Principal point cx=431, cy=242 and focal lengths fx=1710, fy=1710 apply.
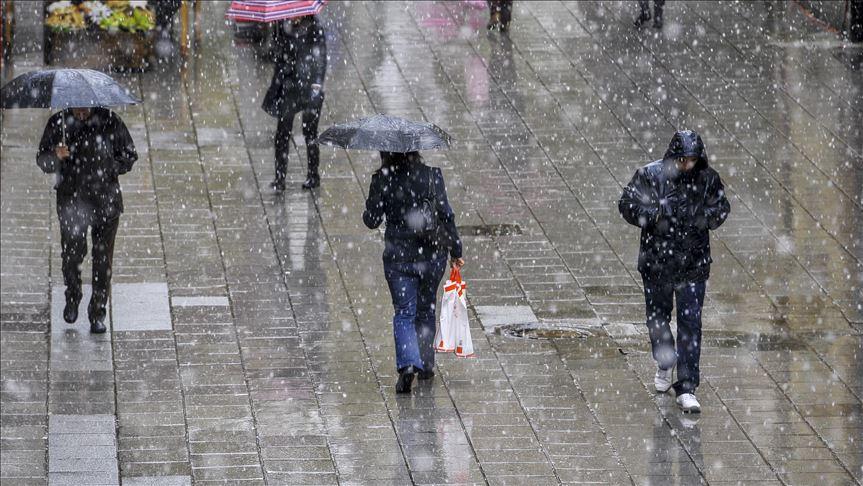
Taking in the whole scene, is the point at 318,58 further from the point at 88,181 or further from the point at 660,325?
the point at 660,325

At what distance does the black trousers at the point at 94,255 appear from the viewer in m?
12.0

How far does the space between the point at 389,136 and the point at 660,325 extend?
2134mm

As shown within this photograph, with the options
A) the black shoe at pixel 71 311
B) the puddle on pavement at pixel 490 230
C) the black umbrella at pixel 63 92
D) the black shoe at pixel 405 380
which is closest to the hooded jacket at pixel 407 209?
the black shoe at pixel 405 380

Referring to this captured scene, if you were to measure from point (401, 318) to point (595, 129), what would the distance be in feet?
22.3

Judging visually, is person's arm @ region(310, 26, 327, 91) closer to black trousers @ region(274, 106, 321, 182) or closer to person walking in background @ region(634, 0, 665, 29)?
black trousers @ region(274, 106, 321, 182)

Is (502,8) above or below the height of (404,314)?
below

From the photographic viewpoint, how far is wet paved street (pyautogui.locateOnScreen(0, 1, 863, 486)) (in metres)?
10.2

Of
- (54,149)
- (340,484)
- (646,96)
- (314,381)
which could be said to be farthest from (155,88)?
(340,484)

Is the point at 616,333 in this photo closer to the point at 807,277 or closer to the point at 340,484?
the point at 807,277

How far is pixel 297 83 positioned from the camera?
599 inches

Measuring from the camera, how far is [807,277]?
13.4 m

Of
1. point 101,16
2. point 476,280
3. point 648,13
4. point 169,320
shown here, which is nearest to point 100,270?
point 169,320

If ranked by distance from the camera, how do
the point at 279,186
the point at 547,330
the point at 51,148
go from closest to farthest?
the point at 51,148, the point at 547,330, the point at 279,186

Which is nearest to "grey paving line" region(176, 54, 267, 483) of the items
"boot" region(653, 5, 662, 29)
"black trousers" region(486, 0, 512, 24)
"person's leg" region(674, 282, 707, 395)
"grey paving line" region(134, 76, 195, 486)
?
"grey paving line" region(134, 76, 195, 486)
